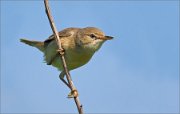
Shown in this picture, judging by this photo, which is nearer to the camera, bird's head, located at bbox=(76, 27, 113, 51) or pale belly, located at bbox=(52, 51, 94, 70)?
bird's head, located at bbox=(76, 27, 113, 51)

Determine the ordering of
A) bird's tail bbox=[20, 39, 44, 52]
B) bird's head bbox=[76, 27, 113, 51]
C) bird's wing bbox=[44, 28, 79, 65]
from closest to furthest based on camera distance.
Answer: bird's head bbox=[76, 27, 113, 51] → bird's wing bbox=[44, 28, 79, 65] → bird's tail bbox=[20, 39, 44, 52]

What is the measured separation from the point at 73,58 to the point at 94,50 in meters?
0.39

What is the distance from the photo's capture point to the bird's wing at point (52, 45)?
24.2 ft

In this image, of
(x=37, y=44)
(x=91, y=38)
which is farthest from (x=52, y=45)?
(x=37, y=44)

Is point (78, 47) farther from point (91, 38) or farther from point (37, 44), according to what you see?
point (37, 44)

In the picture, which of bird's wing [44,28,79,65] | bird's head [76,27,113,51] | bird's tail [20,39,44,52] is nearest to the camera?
bird's head [76,27,113,51]

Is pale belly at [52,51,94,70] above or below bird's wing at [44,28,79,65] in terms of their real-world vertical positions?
below

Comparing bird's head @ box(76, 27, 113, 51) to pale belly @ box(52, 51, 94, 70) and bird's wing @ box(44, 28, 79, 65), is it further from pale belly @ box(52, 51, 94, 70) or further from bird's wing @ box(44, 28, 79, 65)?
bird's wing @ box(44, 28, 79, 65)

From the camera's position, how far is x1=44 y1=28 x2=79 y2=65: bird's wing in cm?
738

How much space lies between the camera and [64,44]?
24.0 ft

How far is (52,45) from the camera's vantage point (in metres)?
7.53

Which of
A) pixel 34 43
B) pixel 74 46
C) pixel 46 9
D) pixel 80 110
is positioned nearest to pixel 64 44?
pixel 74 46

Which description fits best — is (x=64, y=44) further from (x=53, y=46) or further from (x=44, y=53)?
(x=44, y=53)

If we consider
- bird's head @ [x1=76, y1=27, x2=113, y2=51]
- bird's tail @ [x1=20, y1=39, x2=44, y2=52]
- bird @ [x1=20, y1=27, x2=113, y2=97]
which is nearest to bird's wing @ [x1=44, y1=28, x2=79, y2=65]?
bird @ [x1=20, y1=27, x2=113, y2=97]
